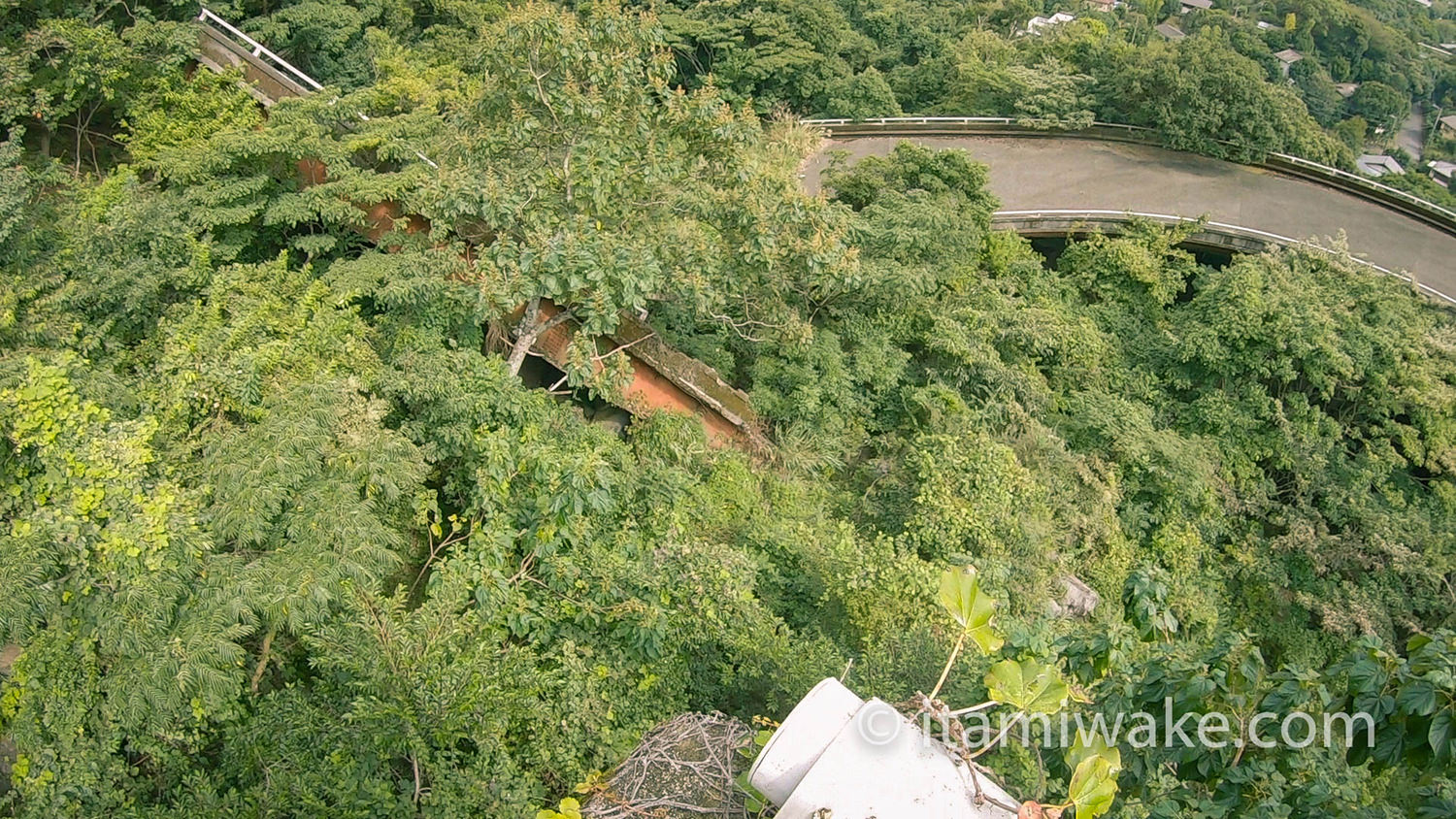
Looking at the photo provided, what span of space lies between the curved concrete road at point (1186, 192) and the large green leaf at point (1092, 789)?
12.3m

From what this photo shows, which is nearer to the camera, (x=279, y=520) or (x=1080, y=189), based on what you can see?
(x=279, y=520)

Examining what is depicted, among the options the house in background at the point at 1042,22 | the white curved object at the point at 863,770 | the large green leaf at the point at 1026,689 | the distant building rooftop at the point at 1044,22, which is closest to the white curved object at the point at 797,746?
the white curved object at the point at 863,770

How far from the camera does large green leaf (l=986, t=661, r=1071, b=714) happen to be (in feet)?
10.9

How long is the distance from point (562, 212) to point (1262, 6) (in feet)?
163

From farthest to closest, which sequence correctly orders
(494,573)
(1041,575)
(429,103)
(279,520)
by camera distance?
(429,103) → (1041,575) → (494,573) → (279,520)

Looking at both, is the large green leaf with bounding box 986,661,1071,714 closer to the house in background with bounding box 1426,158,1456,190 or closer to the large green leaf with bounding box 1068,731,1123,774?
the large green leaf with bounding box 1068,731,1123,774

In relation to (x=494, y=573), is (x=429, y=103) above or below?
above

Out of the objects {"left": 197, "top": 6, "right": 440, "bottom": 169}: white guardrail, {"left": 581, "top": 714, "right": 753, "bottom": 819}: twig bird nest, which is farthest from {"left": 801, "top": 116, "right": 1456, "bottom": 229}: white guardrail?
{"left": 581, "top": 714, "right": 753, "bottom": 819}: twig bird nest

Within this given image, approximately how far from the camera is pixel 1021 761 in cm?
484

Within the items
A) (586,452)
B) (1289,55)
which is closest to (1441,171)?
(1289,55)

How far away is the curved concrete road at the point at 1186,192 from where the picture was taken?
14938 millimetres

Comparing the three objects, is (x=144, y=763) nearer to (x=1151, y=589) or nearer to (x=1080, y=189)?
(x=1151, y=589)

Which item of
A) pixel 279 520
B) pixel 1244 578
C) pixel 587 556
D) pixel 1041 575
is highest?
pixel 279 520

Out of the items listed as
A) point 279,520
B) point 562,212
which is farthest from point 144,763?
point 562,212
